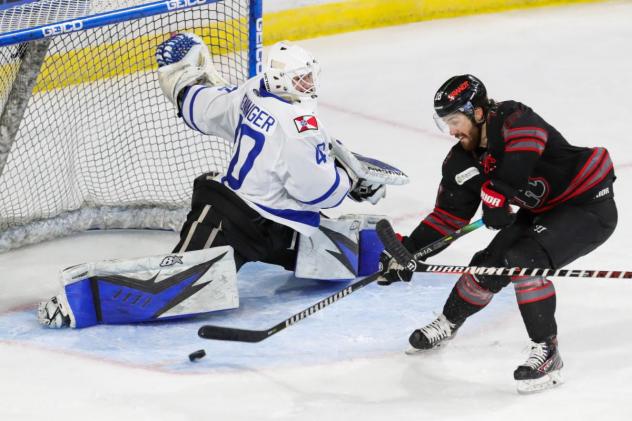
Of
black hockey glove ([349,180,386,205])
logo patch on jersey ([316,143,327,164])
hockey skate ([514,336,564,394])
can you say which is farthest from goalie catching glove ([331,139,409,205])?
hockey skate ([514,336,564,394])

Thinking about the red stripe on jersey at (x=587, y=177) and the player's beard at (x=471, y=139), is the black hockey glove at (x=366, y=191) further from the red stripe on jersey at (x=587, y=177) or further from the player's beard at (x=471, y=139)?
the red stripe on jersey at (x=587, y=177)

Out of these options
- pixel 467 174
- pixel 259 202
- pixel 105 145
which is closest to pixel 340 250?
pixel 259 202

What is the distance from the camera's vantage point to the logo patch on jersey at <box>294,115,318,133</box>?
359 centimetres

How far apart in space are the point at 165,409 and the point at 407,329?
845mm

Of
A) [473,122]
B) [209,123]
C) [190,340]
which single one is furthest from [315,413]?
[209,123]

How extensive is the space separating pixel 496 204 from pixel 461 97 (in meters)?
0.28

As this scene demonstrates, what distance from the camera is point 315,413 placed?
10.1 ft

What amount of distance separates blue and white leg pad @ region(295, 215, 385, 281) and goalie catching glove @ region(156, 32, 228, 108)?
608 mm

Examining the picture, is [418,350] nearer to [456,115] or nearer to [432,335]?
[432,335]

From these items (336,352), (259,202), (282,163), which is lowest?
(336,352)

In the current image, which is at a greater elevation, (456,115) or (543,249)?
(456,115)

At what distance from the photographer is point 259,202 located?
3719 millimetres

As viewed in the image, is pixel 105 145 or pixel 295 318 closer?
pixel 295 318

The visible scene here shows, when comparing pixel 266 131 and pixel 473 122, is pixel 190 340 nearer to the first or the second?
pixel 266 131
